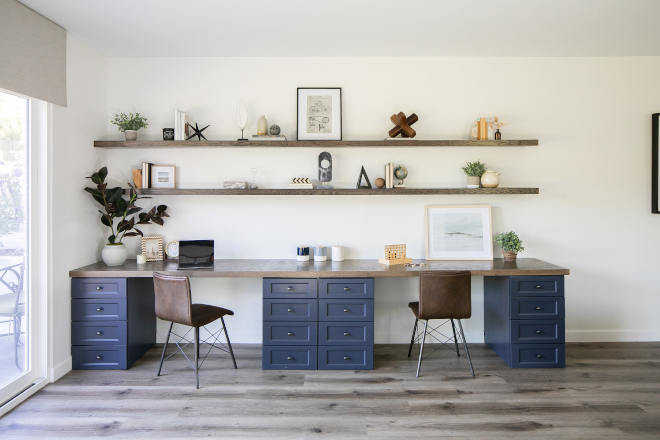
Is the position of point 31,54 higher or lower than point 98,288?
higher

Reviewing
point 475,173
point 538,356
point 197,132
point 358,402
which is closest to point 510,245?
point 475,173

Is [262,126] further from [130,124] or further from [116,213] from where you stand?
[116,213]

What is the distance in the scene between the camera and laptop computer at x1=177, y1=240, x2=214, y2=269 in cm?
342

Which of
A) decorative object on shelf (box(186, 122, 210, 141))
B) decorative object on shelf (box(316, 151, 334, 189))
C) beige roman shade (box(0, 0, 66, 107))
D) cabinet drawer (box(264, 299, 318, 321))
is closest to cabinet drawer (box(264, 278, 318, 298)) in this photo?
cabinet drawer (box(264, 299, 318, 321))

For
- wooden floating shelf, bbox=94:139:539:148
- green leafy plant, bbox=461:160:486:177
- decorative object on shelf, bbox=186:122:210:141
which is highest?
decorative object on shelf, bbox=186:122:210:141

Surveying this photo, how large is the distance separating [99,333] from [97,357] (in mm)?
194

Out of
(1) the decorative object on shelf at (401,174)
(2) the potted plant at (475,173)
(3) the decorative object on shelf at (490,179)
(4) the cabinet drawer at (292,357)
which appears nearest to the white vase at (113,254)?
(4) the cabinet drawer at (292,357)

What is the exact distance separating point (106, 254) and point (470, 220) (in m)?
3.25

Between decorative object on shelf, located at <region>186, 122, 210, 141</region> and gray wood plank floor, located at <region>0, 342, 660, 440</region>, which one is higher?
decorative object on shelf, located at <region>186, 122, 210, 141</region>

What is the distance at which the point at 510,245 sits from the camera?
3568 mm

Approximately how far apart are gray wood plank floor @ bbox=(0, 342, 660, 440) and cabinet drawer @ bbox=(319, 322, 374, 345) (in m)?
0.24

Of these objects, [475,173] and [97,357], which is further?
[475,173]

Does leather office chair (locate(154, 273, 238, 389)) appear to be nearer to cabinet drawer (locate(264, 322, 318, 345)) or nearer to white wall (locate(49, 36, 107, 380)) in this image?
cabinet drawer (locate(264, 322, 318, 345))

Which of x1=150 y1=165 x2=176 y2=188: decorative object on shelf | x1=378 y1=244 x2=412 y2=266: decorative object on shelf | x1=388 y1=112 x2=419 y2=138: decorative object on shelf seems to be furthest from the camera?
x1=150 y1=165 x2=176 y2=188: decorative object on shelf
